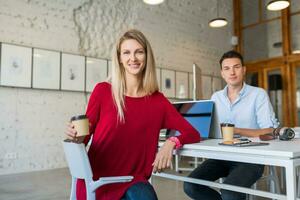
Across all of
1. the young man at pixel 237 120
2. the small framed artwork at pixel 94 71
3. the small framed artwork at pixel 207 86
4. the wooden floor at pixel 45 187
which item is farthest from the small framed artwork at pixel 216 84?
the young man at pixel 237 120

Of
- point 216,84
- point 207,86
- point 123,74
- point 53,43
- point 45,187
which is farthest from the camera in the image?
point 216,84

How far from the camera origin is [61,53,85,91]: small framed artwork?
17.9 ft

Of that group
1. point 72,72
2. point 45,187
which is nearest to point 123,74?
point 45,187

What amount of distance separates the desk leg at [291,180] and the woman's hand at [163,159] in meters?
0.46

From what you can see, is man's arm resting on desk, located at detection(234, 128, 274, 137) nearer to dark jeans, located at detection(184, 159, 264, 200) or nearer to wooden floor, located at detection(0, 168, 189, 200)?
dark jeans, located at detection(184, 159, 264, 200)

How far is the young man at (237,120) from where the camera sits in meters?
1.68

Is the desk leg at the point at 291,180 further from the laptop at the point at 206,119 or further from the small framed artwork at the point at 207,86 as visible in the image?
the small framed artwork at the point at 207,86

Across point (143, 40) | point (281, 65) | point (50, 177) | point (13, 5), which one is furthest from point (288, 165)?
point (281, 65)

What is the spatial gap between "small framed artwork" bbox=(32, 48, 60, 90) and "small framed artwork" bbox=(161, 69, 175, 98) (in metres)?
2.55

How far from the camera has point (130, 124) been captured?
1.32 metres

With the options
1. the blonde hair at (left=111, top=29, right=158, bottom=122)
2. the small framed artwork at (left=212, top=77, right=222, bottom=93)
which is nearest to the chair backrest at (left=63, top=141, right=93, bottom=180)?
the blonde hair at (left=111, top=29, right=158, bottom=122)

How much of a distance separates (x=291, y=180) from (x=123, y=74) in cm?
81

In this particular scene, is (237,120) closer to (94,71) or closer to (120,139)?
(120,139)

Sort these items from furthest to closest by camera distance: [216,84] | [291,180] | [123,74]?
[216,84] → [123,74] → [291,180]
